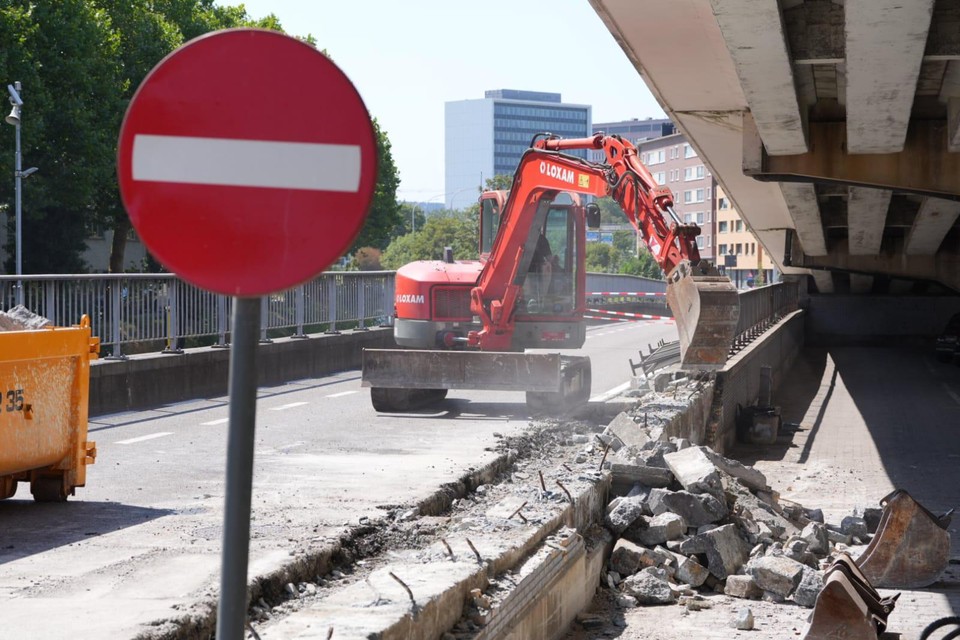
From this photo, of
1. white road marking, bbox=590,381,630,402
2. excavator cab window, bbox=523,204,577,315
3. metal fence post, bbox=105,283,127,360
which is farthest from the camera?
white road marking, bbox=590,381,630,402

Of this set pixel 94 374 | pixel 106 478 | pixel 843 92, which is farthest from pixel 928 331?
pixel 106 478

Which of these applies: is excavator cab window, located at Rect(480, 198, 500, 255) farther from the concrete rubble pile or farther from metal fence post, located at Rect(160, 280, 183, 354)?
the concrete rubble pile

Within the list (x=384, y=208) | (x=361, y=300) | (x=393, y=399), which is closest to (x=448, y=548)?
(x=393, y=399)

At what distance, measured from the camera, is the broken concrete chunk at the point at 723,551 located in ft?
29.6

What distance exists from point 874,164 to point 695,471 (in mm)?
8398

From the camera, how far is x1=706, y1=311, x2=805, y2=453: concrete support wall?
1634 cm

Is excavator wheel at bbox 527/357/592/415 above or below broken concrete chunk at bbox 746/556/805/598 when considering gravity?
above

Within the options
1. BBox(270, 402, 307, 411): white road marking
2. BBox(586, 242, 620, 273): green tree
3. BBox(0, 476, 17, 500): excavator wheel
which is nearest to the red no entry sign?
BBox(0, 476, 17, 500): excavator wheel

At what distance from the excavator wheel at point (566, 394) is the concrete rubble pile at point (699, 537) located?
4.59 m

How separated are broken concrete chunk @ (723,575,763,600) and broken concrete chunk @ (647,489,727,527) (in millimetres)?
659

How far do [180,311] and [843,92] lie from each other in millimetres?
9268

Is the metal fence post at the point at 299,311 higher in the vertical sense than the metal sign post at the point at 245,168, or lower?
lower

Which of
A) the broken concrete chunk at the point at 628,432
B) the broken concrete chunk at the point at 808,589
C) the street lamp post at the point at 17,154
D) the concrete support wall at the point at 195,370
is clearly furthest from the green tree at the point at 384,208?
the broken concrete chunk at the point at 808,589

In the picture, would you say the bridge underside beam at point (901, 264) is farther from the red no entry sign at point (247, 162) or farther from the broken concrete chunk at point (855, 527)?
the red no entry sign at point (247, 162)
